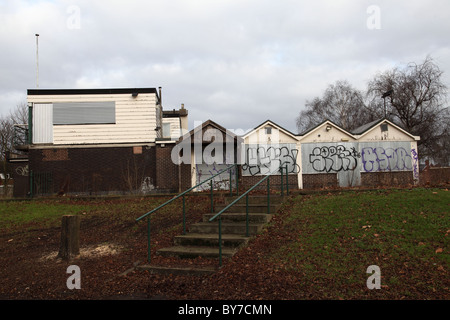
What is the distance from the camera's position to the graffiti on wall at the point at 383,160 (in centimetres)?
1767

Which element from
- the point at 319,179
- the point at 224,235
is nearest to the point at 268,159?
the point at 319,179

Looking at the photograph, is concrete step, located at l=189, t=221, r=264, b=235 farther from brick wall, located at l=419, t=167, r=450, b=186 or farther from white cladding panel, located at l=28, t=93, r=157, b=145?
white cladding panel, located at l=28, t=93, r=157, b=145

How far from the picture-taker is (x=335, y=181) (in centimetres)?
1759

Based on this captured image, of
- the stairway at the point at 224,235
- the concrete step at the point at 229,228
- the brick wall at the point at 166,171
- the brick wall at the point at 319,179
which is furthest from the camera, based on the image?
the brick wall at the point at 166,171

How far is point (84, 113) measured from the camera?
19844 mm

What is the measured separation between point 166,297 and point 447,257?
4.65 meters

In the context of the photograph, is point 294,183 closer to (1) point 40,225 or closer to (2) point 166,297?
(1) point 40,225

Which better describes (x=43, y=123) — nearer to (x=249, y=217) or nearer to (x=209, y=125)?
(x=209, y=125)

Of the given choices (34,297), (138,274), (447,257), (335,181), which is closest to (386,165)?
(335,181)

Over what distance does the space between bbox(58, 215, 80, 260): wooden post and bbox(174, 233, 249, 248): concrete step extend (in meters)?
2.30

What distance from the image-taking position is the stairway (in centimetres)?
689

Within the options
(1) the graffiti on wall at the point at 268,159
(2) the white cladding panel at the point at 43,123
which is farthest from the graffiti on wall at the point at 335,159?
(2) the white cladding panel at the point at 43,123

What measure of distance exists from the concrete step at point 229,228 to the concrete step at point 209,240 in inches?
6.6

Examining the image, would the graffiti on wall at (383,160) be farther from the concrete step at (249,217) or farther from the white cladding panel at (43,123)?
the white cladding panel at (43,123)
